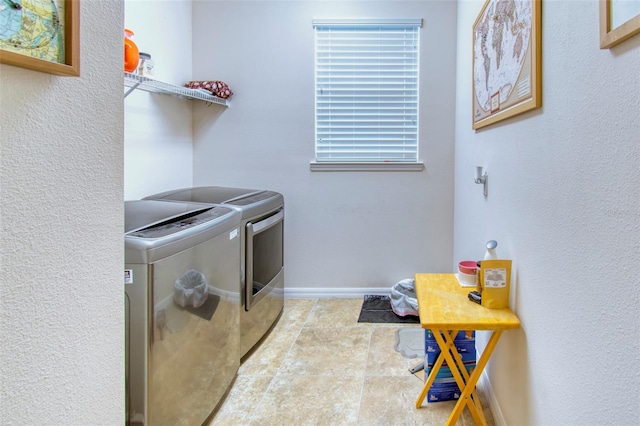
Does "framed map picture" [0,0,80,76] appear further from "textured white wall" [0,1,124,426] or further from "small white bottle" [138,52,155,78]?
"small white bottle" [138,52,155,78]

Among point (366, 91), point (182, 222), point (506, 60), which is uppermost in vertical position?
point (366, 91)

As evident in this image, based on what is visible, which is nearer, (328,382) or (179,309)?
(179,309)

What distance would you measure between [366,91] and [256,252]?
1594 mm

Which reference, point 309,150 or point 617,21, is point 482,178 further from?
point 309,150

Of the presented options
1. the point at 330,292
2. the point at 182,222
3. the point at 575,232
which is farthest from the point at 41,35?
the point at 330,292

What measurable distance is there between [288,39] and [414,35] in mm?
978

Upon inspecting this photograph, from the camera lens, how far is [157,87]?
2242 mm

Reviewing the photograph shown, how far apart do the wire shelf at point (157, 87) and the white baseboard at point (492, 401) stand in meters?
2.25

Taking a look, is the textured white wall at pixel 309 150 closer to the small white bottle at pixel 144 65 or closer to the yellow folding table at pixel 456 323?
the small white bottle at pixel 144 65

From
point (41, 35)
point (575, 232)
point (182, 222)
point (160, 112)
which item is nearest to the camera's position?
point (41, 35)

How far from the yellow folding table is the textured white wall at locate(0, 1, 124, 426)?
40.8 inches

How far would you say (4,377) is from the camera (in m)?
0.61

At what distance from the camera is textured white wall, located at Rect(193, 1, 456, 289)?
2.97m

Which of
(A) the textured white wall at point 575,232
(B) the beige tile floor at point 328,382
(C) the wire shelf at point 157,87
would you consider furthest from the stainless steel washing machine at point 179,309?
(A) the textured white wall at point 575,232
